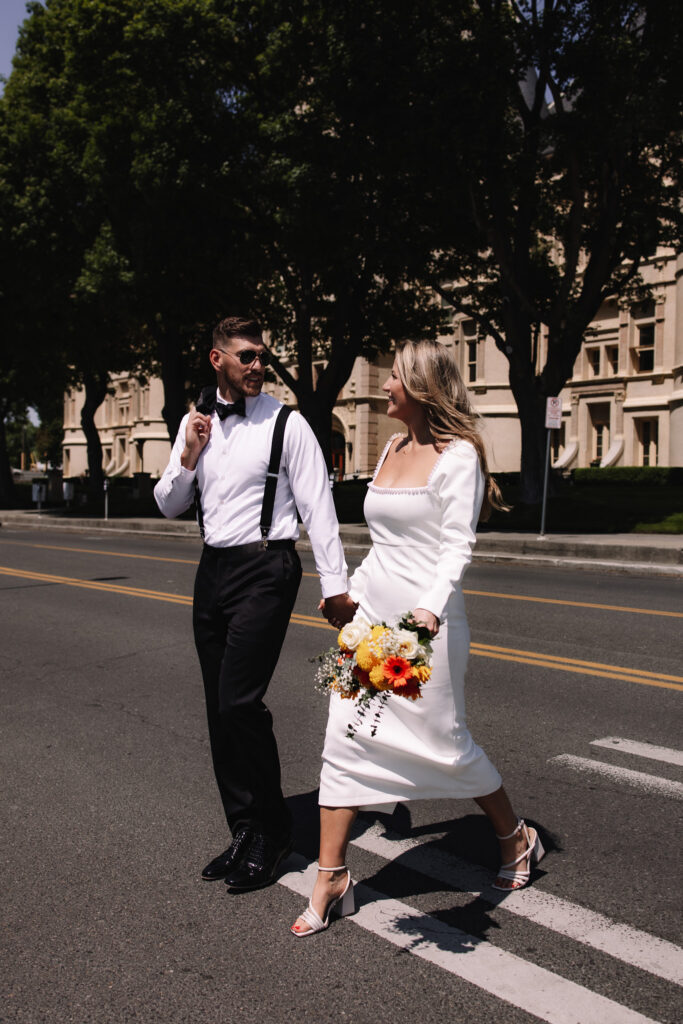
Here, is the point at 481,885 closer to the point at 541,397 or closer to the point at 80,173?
the point at 541,397

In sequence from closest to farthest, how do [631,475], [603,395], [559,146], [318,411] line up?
[559,146] < [318,411] < [631,475] < [603,395]

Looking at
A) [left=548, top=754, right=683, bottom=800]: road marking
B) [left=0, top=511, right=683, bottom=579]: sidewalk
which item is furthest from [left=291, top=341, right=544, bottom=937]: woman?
[left=0, top=511, right=683, bottom=579]: sidewalk

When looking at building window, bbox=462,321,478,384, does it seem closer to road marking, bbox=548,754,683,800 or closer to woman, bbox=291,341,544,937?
road marking, bbox=548,754,683,800

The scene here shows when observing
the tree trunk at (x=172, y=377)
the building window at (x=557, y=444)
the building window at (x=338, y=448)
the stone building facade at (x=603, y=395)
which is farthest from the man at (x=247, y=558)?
the building window at (x=338, y=448)

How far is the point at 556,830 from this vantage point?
400 cm

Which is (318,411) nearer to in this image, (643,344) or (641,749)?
(641,749)

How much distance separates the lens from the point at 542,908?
3.30m

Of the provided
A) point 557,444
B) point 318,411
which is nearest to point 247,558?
point 318,411

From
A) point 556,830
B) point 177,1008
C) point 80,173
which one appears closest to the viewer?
point 177,1008

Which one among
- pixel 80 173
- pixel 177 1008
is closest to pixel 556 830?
pixel 177 1008

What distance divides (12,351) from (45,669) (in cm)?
2794

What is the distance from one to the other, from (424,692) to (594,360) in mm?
41671

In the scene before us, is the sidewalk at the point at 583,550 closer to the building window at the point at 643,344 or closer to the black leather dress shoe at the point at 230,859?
the black leather dress shoe at the point at 230,859

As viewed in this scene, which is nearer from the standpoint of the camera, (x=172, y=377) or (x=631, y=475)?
(x=172, y=377)
